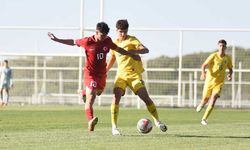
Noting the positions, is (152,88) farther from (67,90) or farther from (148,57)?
(67,90)

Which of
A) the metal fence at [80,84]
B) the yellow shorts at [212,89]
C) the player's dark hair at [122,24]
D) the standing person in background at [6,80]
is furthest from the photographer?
the metal fence at [80,84]

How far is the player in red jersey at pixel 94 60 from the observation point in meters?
14.7

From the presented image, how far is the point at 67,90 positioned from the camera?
38.6m

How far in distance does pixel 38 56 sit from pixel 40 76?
2512 millimetres

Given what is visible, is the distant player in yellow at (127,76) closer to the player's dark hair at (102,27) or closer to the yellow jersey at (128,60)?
the yellow jersey at (128,60)

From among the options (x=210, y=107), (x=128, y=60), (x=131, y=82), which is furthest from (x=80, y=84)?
(x=131, y=82)

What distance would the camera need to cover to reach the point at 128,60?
15.6 meters

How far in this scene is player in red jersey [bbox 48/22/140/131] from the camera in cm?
1469

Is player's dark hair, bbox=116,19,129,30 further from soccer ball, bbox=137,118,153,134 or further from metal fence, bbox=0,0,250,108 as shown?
metal fence, bbox=0,0,250,108

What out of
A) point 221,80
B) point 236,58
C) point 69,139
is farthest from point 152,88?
point 69,139

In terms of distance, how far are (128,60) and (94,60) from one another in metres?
0.98

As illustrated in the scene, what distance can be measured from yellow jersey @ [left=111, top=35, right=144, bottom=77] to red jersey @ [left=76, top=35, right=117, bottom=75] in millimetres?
682

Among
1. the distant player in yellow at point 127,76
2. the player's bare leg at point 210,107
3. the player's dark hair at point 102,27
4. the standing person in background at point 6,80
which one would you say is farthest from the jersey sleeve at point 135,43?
the standing person in background at point 6,80

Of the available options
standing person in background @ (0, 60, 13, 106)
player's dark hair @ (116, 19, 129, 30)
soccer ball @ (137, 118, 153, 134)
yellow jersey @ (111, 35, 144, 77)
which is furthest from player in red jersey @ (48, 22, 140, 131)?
standing person in background @ (0, 60, 13, 106)
